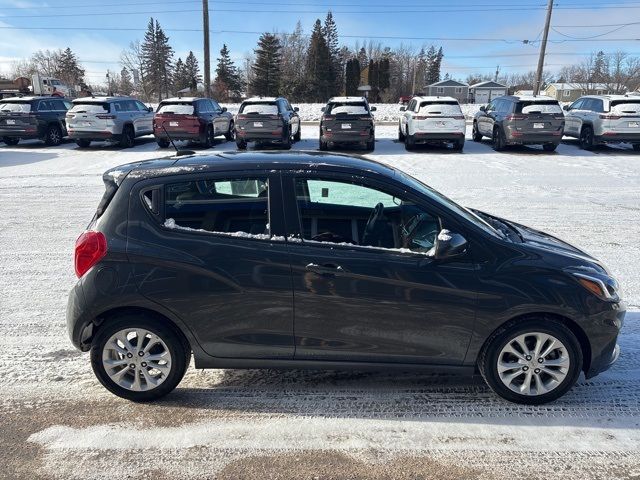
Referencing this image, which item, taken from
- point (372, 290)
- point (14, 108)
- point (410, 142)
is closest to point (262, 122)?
point (410, 142)

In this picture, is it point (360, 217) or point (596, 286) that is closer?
point (596, 286)

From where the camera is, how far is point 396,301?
320 cm

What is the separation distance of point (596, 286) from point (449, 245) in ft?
3.49

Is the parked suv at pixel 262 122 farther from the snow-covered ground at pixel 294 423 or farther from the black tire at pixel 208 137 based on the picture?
the snow-covered ground at pixel 294 423

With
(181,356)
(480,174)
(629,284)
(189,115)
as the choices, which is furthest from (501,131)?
(181,356)

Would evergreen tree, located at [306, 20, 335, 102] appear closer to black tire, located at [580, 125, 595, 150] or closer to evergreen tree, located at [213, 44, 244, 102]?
evergreen tree, located at [213, 44, 244, 102]

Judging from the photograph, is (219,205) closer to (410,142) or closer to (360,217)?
(360,217)

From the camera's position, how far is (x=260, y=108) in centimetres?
1641

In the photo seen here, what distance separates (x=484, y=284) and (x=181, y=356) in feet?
6.92

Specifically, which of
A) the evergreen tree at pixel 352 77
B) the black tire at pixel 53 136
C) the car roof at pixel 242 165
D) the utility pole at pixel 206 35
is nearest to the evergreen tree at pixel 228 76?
the evergreen tree at pixel 352 77

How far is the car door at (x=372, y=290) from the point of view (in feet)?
10.4

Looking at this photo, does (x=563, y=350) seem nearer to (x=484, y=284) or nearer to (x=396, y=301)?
(x=484, y=284)

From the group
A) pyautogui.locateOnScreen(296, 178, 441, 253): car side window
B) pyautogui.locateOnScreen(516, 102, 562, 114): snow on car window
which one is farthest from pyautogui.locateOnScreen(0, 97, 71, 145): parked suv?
pyautogui.locateOnScreen(296, 178, 441, 253): car side window

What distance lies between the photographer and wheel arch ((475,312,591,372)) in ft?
10.6
